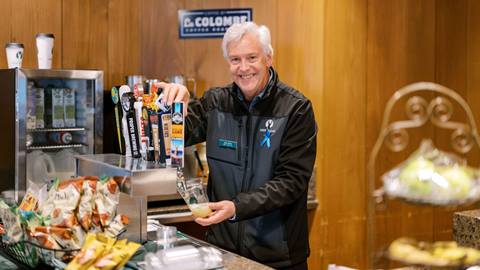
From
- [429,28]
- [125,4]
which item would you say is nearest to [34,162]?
[125,4]

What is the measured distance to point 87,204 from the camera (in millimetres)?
1792

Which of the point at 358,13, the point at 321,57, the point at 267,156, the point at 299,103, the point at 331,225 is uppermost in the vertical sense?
the point at 358,13

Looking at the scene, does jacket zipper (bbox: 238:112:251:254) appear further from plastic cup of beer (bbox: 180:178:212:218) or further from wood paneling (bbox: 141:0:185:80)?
wood paneling (bbox: 141:0:185:80)

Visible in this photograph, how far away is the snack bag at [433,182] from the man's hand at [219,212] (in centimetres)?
87

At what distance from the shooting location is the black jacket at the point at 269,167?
256 centimetres

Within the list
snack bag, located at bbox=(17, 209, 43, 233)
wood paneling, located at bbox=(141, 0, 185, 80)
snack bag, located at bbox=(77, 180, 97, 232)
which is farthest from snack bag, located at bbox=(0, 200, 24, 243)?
wood paneling, located at bbox=(141, 0, 185, 80)

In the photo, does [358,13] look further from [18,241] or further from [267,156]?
[18,241]

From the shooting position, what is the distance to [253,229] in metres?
2.57

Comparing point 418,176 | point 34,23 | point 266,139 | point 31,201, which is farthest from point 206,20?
point 418,176

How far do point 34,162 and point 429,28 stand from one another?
3.08 m

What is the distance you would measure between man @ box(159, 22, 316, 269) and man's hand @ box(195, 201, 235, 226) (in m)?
0.27

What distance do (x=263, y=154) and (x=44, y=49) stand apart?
1.72m

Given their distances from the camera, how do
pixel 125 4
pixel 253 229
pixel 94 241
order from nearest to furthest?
pixel 94 241 → pixel 253 229 → pixel 125 4

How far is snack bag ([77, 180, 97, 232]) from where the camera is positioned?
177 centimetres
